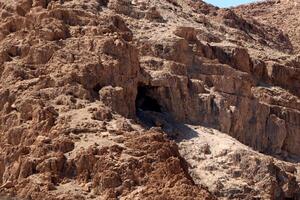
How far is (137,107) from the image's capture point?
5253cm

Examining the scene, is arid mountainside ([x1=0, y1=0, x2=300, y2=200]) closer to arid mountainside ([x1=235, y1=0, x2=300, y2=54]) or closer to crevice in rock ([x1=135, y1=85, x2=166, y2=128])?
crevice in rock ([x1=135, y1=85, x2=166, y2=128])

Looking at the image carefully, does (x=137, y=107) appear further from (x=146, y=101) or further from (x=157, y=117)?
(x=146, y=101)

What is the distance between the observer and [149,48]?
188 ft

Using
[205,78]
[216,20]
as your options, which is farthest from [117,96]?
[216,20]

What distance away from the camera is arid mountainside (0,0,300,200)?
4241 centimetres

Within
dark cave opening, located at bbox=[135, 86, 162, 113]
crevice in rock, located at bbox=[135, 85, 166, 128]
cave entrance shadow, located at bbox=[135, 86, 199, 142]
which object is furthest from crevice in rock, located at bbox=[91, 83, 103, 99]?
dark cave opening, located at bbox=[135, 86, 162, 113]

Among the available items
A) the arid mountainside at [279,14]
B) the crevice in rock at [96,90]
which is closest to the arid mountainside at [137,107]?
the crevice in rock at [96,90]

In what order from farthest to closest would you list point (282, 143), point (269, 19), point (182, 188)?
point (269, 19) → point (282, 143) → point (182, 188)

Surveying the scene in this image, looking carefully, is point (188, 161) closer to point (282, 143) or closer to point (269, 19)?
point (282, 143)

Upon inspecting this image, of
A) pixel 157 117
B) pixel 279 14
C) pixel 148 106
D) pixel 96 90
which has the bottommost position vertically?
pixel 279 14

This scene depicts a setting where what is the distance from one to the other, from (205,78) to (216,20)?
55.8 ft

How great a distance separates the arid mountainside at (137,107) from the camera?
42406mm

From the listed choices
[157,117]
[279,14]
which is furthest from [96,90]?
[279,14]

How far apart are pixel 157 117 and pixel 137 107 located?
1037 millimetres
